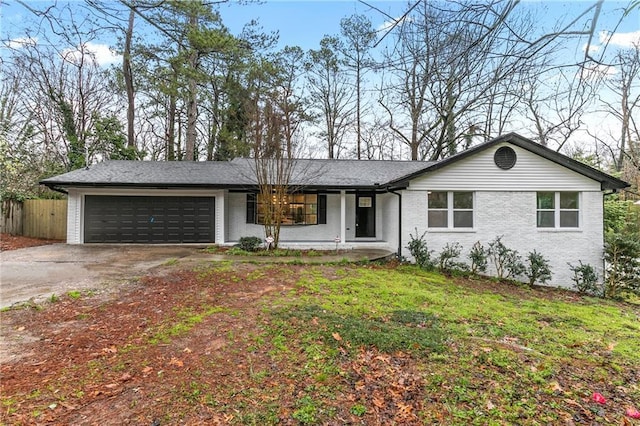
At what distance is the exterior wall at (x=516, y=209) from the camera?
1039 cm

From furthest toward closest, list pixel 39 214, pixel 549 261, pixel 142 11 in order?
pixel 39 214, pixel 549 261, pixel 142 11

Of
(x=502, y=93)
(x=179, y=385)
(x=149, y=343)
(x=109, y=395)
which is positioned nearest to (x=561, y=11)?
(x=502, y=93)

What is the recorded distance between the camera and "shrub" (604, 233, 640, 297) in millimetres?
9328

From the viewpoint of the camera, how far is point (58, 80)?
17.3 metres

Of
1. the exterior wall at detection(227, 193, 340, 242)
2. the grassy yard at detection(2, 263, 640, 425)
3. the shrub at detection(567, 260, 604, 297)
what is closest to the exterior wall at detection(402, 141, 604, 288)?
the shrub at detection(567, 260, 604, 297)

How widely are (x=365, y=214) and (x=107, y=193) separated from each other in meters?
10.1

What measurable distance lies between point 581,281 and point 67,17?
546 inches

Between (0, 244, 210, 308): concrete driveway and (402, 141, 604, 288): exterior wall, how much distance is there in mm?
7380

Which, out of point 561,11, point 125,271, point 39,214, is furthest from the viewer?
point 39,214

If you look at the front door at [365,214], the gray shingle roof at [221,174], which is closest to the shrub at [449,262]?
the gray shingle roof at [221,174]

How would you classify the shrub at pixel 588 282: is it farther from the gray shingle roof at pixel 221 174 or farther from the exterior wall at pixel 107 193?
the exterior wall at pixel 107 193

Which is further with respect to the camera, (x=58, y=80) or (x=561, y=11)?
(x=58, y=80)

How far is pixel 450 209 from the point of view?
1065 centimetres

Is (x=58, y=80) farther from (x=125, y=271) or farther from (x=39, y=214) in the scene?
(x=125, y=271)
